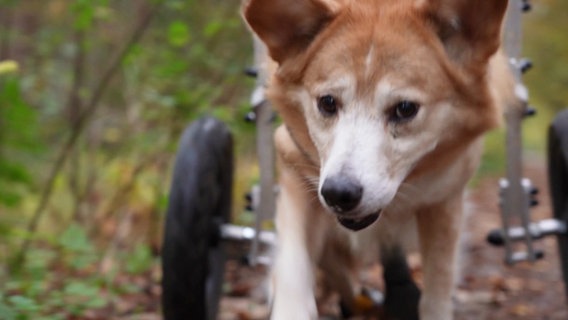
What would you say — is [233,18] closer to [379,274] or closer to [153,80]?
[153,80]

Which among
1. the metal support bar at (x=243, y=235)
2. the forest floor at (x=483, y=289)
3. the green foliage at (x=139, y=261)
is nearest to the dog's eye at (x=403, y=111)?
the metal support bar at (x=243, y=235)

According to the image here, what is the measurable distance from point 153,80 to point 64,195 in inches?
55.3

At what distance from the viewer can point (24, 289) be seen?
3654 mm

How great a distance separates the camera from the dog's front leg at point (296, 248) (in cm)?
289

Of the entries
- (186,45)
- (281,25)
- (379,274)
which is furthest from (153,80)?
(281,25)

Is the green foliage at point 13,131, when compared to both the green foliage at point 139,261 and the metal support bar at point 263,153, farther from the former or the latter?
the metal support bar at point 263,153

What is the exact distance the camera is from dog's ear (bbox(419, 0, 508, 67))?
9.51 ft

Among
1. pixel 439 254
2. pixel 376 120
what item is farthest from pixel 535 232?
pixel 376 120

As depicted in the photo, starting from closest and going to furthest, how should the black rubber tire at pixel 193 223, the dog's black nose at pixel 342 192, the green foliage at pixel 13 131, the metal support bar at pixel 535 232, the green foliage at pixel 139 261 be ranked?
1. the dog's black nose at pixel 342 192
2. the black rubber tire at pixel 193 223
3. the metal support bar at pixel 535 232
4. the green foliage at pixel 13 131
5. the green foliage at pixel 139 261

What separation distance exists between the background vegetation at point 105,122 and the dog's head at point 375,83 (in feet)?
4.33

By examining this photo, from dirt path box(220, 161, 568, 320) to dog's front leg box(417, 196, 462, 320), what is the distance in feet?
3.53

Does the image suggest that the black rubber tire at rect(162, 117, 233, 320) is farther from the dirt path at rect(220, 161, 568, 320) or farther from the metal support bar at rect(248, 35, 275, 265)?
the dirt path at rect(220, 161, 568, 320)

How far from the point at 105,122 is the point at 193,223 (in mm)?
3238

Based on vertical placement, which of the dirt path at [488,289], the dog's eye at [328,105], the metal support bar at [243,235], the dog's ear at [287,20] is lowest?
the dirt path at [488,289]
